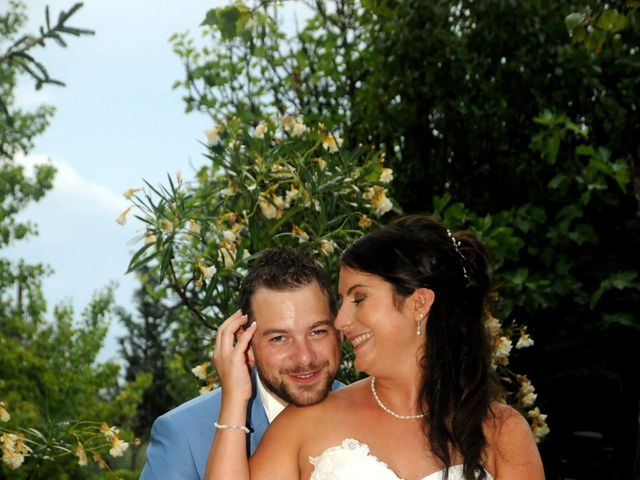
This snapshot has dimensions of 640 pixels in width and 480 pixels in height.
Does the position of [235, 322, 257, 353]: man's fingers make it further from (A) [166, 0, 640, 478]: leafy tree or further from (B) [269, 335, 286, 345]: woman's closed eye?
(A) [166, 0, 640, 478]: leafy tree

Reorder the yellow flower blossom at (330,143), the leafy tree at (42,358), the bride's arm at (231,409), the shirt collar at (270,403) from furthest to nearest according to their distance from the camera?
the leafy tree at (42,358)
the yellow flower blossom at (330,143)
the shirt collar at (270,403)
the bride's arm at (231,409)

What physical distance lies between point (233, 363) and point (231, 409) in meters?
0.13

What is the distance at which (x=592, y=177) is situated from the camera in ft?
20.3

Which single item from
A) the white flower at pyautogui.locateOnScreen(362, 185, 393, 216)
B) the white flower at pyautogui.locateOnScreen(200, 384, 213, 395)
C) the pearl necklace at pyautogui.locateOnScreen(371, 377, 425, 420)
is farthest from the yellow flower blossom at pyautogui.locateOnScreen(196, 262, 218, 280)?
the pearl necklace at pyautogui.locateOnScreen(371, 377, 425, 420)

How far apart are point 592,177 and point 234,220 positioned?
2.80m

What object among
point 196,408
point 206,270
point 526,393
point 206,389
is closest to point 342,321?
point 196,408

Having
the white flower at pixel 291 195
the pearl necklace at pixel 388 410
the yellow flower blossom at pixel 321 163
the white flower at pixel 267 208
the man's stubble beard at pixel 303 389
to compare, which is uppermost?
the yellow flower blossom at pixel 321 163

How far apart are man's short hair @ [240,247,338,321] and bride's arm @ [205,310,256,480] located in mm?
175

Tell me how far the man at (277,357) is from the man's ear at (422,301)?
0.32m

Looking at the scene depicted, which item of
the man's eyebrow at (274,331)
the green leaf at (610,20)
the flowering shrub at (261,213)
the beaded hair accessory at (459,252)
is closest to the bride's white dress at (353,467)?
the man's eyebrow at (274,331)

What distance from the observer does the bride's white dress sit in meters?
2.73

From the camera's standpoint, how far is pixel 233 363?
2.79m

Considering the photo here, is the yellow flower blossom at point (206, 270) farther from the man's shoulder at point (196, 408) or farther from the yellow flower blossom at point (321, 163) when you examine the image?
the man's shoulder at point (196, 408)

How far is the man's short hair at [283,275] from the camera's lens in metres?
3.01
